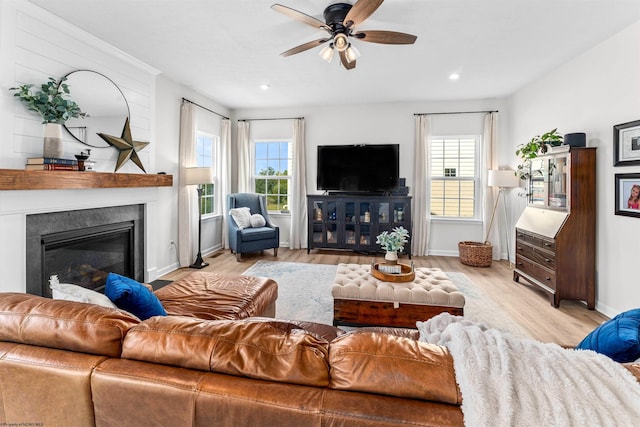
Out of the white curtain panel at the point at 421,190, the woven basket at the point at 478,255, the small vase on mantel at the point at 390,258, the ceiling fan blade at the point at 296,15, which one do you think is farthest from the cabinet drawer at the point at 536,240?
the ceiling fan blade at the point at 296,15

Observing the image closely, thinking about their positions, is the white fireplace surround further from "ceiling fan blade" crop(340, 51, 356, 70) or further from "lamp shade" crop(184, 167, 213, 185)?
"ceiling fan blade" crop(340, 51, 356, 70)

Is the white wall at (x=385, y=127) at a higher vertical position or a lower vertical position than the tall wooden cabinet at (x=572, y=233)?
higher

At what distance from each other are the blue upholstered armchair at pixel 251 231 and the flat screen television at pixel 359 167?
46.1 inches

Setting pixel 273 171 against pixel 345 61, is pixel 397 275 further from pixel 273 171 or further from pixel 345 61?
pixel 273 171

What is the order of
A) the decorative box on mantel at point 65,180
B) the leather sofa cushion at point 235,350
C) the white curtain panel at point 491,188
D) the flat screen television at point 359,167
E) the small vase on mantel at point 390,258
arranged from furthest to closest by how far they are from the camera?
1. the flat screen television at point 359,167
2. the white curtain panel at point 491,188
3. the small vase on mantel at point 390,258
4. the decorative box on mantel at point 65,180
5. the leather sofa cushion at point 235,350

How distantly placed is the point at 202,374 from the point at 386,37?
8.85ft

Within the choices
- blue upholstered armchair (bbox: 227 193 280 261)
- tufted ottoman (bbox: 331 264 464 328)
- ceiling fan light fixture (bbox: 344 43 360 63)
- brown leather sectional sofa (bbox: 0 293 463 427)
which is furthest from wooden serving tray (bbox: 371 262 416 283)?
blue upholstered armchair (bbox: 227 193 280 261)

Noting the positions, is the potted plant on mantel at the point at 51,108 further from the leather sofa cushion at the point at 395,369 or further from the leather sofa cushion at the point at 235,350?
the leather sofa cushion at the point at 395,369

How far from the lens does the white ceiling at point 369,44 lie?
2.48 m

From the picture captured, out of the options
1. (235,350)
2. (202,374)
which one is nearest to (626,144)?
(235,350)

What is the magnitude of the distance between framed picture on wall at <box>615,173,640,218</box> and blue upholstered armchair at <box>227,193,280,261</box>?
433 cm

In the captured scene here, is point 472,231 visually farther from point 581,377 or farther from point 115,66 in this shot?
point 115,66

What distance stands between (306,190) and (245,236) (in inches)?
61.4

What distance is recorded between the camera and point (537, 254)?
3.49m
